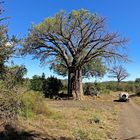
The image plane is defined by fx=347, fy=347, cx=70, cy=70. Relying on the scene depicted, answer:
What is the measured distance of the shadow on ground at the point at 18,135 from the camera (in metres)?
11.3

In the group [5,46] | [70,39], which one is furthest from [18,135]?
[70,39]

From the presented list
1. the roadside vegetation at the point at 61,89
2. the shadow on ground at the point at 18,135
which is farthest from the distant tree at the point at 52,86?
the shadow on ground at the point at 18,135

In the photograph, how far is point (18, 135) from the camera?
11945 millimetres

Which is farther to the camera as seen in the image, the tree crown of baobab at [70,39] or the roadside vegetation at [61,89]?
the tree crown of baobab at [70,39]

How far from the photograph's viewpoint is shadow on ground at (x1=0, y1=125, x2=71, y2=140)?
11.3 m

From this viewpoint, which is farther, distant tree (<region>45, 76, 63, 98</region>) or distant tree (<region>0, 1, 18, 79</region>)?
distant tree (<region>45, 76, 63, 98</region>)

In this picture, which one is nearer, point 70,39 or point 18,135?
point 18,135

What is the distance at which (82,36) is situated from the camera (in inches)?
1721

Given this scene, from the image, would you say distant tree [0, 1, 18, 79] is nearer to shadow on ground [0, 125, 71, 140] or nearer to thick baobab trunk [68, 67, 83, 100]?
shadow on ground [0, 125, 71, 140]

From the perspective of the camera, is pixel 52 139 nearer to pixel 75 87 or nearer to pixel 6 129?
pixel 6 129

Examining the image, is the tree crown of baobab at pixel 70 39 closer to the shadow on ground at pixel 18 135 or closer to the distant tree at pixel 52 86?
the distant tree at pixel 52 86

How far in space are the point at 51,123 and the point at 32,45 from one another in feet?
95.9

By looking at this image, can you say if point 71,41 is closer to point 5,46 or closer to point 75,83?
point 75,83

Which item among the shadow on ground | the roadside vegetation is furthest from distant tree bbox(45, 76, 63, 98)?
the shadow on ground
